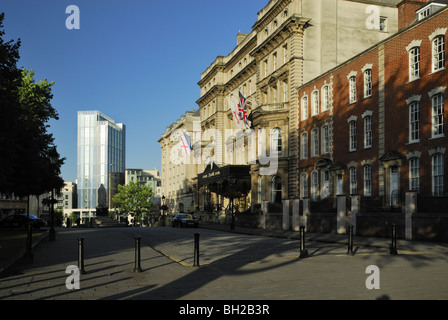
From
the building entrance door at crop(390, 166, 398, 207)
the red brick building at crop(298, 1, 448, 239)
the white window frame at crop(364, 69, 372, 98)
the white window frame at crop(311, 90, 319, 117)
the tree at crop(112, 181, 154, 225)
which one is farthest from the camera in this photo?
the tree at crop(112, 181, 154, 225)

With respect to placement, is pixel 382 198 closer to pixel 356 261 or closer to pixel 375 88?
pixel 375 88

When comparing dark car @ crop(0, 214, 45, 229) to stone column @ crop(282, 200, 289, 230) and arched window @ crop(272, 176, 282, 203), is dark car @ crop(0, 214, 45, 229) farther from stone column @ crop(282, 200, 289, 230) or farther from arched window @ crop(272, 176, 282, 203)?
stone column @ crop(282, 200, 289, 230)

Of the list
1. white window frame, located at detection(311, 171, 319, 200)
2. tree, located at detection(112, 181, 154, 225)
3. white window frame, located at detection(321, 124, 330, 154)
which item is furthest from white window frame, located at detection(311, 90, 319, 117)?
tree, located at detection(112, 181, 154, 225)

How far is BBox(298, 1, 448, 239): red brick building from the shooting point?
86.3 ft

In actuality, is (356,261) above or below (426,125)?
below

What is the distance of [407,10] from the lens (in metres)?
43.8

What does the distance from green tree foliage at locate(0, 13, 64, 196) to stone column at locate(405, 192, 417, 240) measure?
58.2 ft

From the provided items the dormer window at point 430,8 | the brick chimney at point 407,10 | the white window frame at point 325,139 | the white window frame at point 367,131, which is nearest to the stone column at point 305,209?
the white window frame at point 367,131

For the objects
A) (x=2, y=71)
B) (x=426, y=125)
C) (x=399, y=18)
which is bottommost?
(x=426, y=125)

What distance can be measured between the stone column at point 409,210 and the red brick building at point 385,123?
103cm

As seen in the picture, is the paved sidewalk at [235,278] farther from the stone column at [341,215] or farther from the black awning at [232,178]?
the black awning at [232,178]

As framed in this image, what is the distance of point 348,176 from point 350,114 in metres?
4.48

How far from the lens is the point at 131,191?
409 feet
